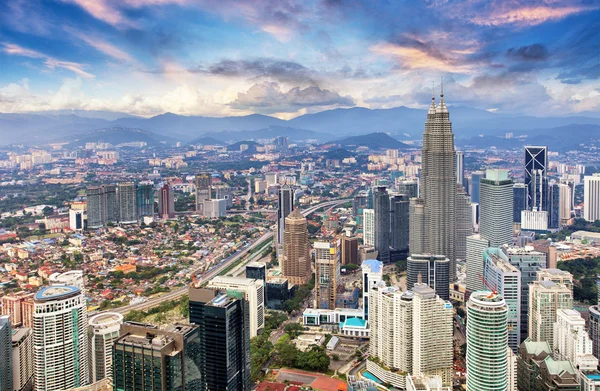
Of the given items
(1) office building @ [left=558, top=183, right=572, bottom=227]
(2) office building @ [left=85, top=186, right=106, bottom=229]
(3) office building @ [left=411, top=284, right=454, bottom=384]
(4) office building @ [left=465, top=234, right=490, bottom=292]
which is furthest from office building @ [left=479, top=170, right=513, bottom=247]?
(2) office building @ [left=85, top=186, right=106, bottom=229]

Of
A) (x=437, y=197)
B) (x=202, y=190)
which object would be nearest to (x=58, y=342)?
(x=437, y=197)

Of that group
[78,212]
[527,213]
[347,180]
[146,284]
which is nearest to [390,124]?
[347,180]

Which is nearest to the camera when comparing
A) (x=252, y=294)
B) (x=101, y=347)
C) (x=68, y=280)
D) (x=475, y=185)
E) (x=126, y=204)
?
(x=101, y=347)

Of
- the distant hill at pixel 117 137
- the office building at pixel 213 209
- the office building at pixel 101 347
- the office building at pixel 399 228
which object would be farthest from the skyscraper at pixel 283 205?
the distant hill at pixel 117 137

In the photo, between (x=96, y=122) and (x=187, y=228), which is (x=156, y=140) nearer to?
(x=96, y=122)

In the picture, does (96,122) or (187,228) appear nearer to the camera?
(187,228)

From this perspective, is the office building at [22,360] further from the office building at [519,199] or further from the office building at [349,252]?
the office building at [519,199]

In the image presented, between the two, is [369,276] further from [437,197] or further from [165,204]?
[165,204]
